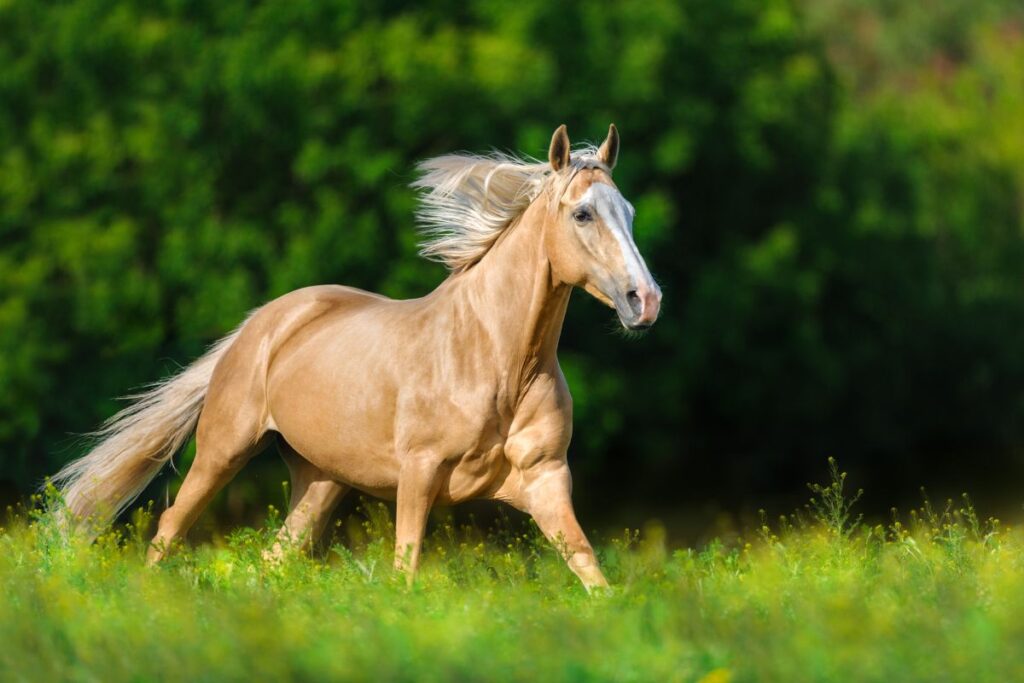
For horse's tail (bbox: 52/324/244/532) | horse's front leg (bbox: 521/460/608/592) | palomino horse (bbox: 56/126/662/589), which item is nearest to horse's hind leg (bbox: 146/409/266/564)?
palomino horse (bbox: 56/126/662/589)

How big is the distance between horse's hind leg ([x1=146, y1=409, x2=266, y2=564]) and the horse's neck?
5.71 ft

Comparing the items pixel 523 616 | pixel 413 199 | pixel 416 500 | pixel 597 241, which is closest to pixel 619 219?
Answer: pixel 597 241

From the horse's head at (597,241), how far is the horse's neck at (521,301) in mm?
133

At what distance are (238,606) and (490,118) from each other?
15293 millimetres

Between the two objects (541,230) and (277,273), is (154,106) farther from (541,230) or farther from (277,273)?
(541,230)

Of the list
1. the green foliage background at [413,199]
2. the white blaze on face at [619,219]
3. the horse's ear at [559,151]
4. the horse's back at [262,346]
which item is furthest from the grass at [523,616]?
the green foliage background at [413,199]

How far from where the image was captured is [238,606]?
5645 mm

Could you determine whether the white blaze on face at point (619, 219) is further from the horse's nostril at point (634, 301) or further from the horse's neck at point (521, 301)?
the horse's neck at point (521, 301)

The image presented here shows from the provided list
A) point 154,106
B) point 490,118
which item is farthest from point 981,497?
point 154,106

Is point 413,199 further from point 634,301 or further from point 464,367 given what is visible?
point 634,301

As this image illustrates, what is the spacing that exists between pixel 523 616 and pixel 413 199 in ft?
36.3

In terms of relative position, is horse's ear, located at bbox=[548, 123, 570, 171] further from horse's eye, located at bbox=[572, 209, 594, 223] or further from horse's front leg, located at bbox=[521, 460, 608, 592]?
horse's front leg, located at bbox=[521, 460, 608, 592]

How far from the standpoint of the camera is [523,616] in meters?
5.61

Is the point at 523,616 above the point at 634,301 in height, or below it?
below
